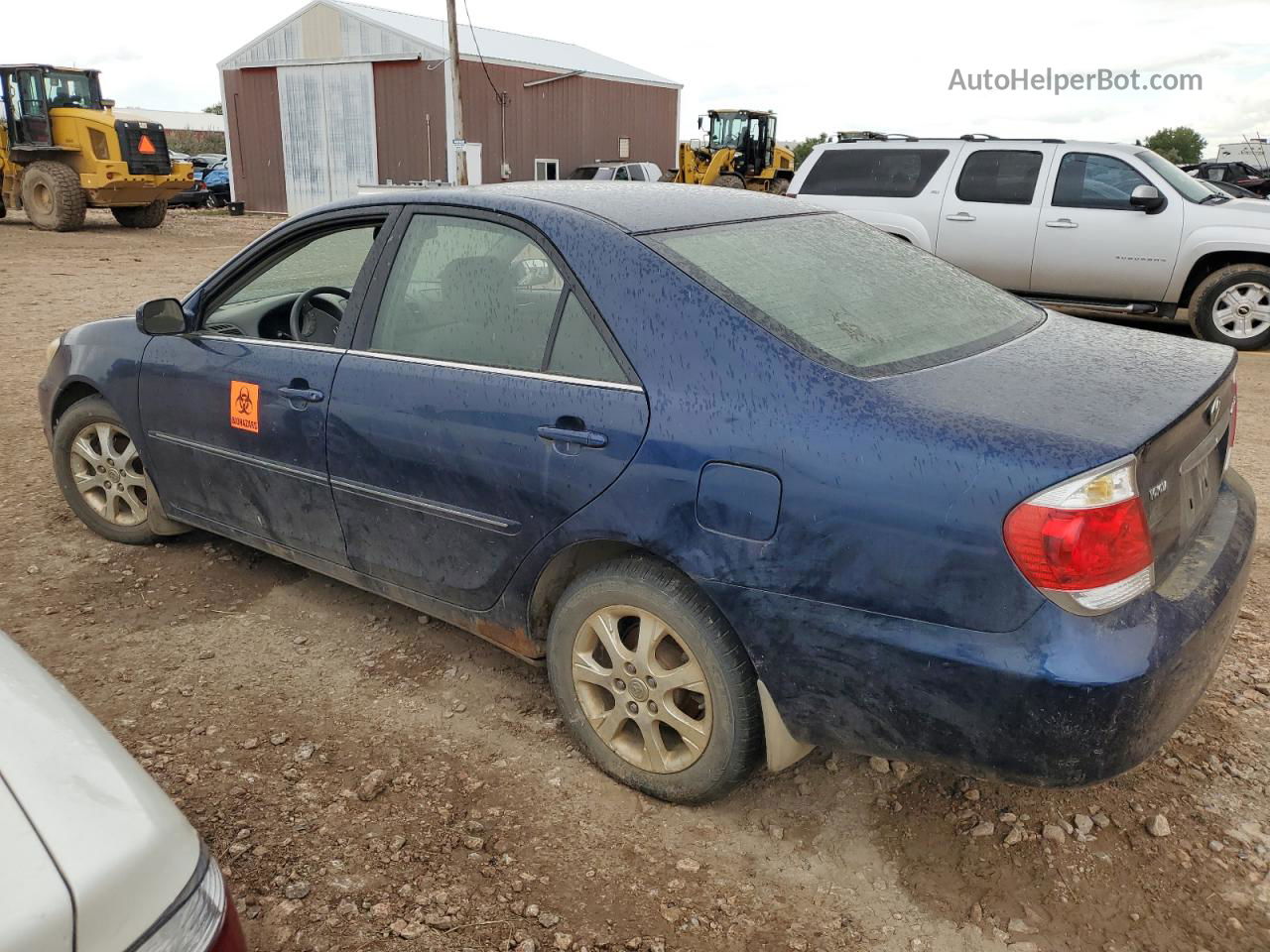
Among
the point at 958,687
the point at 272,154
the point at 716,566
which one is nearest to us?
the point at 958,687

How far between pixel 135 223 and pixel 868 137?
1766 cm

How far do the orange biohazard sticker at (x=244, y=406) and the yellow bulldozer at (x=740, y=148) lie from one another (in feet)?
73.8

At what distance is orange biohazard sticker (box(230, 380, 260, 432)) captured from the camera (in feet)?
11.1

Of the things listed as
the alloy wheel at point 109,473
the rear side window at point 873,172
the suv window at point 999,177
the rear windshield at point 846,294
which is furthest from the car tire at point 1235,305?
the alloy wheel at point 109,473

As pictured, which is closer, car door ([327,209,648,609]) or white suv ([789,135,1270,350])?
car door ([327,209,648,609])

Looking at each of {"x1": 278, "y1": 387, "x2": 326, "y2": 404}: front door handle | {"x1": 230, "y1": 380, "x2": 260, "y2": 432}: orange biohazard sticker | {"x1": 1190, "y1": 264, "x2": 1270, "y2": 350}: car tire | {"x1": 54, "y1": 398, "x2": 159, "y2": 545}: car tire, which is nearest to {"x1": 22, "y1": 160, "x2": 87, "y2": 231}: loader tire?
{"x1": 54, "y1": 398, "x2": 159, "y2": 545}: car tire

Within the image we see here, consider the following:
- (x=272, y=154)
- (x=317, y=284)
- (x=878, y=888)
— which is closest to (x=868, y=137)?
(x=317, y=284)

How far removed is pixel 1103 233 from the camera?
29.1 feet

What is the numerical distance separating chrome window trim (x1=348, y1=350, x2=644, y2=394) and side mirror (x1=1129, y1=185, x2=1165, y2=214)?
25.4 ft

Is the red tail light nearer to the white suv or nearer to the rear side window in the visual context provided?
the white suv

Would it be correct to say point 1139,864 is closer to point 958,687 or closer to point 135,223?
point 958,687

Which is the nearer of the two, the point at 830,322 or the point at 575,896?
the point at 575,896

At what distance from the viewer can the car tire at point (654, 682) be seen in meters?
2.45

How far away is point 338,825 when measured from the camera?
2.62 m
